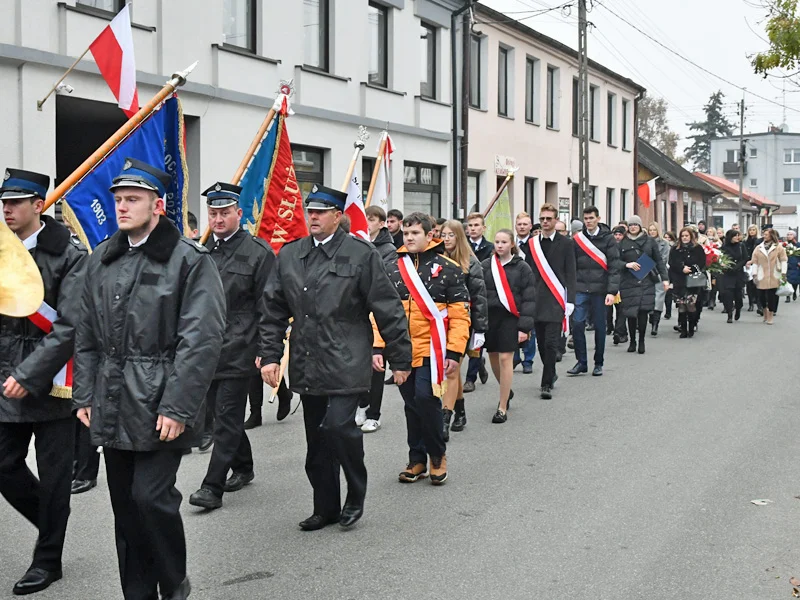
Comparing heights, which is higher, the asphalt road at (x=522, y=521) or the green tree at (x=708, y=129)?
the green tree at (x=708, y=129)

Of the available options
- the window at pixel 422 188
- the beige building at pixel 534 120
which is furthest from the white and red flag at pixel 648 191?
the window at pixel 422 188

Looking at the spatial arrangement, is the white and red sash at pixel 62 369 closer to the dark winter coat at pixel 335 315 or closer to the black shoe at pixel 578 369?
the dark winter coat at pixel 335 315

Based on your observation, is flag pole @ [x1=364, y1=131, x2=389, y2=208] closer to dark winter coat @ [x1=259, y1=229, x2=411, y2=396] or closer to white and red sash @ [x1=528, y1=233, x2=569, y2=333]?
white and red sash @ [x1=528, y1=233, x2=569, y2=333]

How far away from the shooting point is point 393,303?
602cm

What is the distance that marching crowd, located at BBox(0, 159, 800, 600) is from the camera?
14.2ft

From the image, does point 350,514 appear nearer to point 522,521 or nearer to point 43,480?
point 522,521

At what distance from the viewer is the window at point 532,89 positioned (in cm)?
2920

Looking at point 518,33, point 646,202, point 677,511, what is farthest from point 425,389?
point 646,202

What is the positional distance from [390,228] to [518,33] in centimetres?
1766

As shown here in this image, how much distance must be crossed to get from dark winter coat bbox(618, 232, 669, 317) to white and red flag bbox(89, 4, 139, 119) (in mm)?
8605

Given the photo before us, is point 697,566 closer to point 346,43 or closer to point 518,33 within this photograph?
point 346,43

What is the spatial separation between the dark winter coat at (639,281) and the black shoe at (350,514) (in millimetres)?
10053

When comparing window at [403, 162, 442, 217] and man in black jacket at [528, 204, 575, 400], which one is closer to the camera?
man in black jacket at [528, 204, 575, 400]

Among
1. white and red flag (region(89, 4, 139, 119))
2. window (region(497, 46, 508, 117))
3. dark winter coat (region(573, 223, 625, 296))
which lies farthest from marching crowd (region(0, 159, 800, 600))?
window (region(497, 46, 508, 117))
